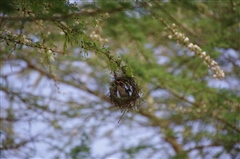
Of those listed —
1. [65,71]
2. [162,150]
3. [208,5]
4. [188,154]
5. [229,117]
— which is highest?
[208,5]

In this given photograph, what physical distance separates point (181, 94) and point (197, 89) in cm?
64

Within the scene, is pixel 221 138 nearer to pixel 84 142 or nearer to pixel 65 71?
pixel 84 142

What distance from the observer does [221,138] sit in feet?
11.8

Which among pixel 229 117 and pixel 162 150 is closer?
pixel 229 117

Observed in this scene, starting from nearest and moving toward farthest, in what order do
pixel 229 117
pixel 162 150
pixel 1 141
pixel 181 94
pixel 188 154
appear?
pixel 1 141 → pixel 229 117 → pixel 181 94 → pixel 188 154 → pixel 162 150

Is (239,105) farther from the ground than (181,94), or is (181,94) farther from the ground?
(239,105)

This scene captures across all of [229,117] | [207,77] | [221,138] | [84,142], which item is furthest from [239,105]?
[84,142]

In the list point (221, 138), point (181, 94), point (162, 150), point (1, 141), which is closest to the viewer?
point (1, 141)

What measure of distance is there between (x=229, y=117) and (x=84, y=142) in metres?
1.48

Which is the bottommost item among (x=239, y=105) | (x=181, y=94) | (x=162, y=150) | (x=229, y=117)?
(x=162, y=150)

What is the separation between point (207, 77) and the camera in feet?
14.0

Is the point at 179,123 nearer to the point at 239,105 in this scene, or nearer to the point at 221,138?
the point at 221,138

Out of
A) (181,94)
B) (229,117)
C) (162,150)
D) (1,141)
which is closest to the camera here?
(1,141)

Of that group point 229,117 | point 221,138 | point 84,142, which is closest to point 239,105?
→ point 229,117
